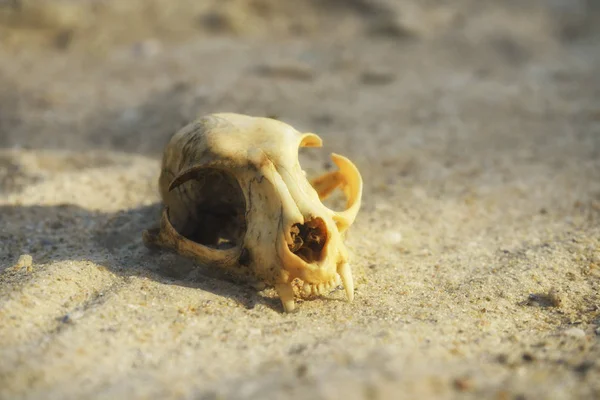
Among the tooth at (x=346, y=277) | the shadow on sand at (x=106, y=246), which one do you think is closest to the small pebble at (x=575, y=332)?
the tooth at (x=346, y=277)

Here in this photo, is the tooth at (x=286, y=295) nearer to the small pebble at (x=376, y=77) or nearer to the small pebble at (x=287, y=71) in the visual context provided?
the small pebble at (x=287, y=71)

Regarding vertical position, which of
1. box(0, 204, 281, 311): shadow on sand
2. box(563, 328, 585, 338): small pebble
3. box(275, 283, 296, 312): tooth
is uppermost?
box(563, 328, 585, 338): small pebble

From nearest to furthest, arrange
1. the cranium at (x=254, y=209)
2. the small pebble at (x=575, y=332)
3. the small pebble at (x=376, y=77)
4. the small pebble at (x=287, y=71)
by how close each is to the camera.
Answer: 1. the small pebble at (x=575, y=332)
2. the cranium at (x=254, y=209)
3. the small pebble at (x=287, y=71)
4. the small pebble at (x=376, y=77)

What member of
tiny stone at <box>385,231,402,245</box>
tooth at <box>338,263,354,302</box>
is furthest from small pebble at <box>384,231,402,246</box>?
tooth at <box>338,263,354,302</box>

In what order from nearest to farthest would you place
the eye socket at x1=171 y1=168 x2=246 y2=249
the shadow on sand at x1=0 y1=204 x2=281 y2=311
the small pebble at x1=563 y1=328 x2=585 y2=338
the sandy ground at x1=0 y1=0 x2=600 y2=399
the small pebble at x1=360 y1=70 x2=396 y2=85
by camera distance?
the sandy ground at x1=0 y1=0 x2=600 y2=399
the small pebble at x1=563 y1=328 x2=585 y2=338
the shadow on sand at x1=0 y1=204 x2=281 y2=311
the eye socket at x1=171 y1=168 x2=246 y2=249
the small pebble at x1=360 y1=70 x2=396 y2=85

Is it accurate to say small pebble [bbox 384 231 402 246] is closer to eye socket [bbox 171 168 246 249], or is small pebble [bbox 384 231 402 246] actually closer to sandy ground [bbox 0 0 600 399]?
sandy ground [bbox 0 0 600 399]

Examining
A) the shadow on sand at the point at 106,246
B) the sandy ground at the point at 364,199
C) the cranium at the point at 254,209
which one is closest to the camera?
the sandy ground at the point at 364,199

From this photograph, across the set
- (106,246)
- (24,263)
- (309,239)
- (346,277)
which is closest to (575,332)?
Result: (346,277)
